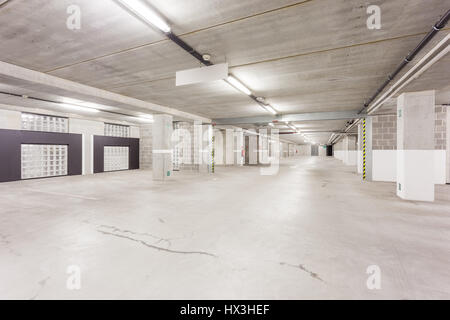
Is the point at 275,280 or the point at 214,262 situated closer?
the point at 275,280

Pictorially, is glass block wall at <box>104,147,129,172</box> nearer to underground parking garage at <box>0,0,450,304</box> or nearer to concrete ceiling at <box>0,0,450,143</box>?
underground parking garage at <box>0,0,450,304</box>

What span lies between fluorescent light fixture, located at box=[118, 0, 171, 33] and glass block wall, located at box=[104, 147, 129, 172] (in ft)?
42.6

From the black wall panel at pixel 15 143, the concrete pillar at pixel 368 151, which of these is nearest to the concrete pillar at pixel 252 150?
the concrete pillar at pixel 368 151

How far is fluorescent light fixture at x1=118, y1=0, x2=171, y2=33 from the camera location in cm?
307

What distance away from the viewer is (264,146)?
26578 millimetres

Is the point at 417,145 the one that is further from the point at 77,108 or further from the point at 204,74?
the point at 77,108

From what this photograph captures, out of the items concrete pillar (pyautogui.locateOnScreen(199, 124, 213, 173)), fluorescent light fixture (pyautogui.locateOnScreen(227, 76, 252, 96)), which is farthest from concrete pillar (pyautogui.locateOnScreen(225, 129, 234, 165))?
fluorescent light fixture (pyautogui.locateOnScreen(227, 76, 252, 96))

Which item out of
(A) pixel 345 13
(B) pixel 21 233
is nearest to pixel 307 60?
(A) pixel 345 13

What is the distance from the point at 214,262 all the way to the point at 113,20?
4.25 meters

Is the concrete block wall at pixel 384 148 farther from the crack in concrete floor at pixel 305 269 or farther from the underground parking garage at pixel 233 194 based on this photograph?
the crack in concrete floor at pixel 305 269

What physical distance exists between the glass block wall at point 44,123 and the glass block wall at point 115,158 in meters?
2.89

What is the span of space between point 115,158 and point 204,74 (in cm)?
Result: 1267

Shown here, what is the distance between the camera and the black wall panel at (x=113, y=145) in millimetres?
13375
